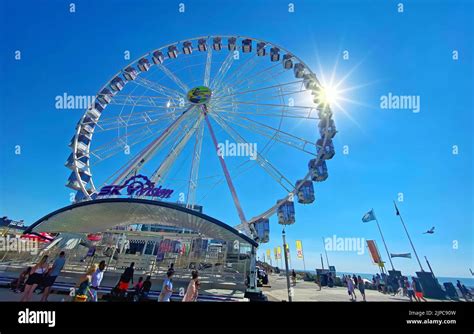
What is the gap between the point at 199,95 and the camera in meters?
20.2

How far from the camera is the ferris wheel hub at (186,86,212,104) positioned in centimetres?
2012

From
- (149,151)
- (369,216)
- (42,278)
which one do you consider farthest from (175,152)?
(369,216)

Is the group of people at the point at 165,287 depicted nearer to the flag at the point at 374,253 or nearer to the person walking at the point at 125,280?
the person walking at the point at 125,280

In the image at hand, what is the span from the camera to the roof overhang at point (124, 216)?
1299cm

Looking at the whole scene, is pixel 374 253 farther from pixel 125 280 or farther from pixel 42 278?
pixel 42 278

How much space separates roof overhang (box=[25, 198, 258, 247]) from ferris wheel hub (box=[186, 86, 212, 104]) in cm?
1027

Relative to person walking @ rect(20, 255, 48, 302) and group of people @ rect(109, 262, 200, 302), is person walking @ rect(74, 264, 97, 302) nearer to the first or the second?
group of people @ rect(109, 262, 200, 302)

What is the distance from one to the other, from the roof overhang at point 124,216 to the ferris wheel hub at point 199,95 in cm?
1027

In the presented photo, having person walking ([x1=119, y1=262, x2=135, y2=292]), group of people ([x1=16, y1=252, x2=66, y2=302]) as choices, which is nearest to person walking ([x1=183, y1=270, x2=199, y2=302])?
person walking ([x1=119, y1=262, x2=135, y2=292])

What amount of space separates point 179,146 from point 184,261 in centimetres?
910
